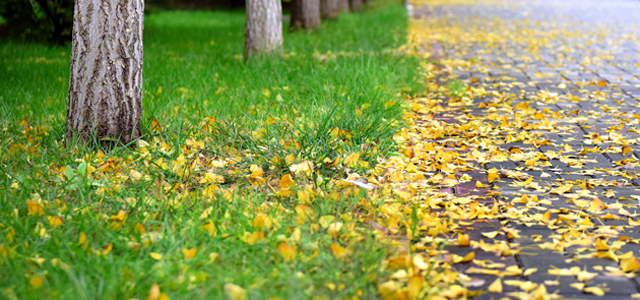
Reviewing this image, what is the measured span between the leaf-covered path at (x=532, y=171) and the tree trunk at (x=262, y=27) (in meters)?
2.20

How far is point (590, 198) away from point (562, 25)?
1185cm

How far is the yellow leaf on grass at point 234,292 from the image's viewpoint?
7.27 ft

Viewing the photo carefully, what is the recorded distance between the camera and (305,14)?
11508mm

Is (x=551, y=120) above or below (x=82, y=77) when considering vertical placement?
below

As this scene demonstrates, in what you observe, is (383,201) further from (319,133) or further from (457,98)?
(457,98)

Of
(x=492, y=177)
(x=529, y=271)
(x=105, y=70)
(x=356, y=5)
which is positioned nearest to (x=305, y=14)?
(x=356, y=5)

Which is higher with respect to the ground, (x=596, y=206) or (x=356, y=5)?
(x=356, y=5)

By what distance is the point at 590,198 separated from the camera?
11.0 ft

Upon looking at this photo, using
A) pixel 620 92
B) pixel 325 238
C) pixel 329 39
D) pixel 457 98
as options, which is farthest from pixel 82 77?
pixel 329 39

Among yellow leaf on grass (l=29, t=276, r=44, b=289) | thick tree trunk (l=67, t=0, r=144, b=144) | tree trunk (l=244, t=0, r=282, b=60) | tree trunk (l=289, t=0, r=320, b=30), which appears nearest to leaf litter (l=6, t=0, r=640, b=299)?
yellow leaf on grass (l=29, t=276, r=44, b=289)

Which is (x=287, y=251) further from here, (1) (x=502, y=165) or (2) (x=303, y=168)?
(1) (x=502, y=165)

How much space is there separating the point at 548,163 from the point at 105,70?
3.12 metres

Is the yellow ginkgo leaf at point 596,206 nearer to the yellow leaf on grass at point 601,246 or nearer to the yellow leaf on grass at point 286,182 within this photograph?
the yellow leaf on grass at point 601,246

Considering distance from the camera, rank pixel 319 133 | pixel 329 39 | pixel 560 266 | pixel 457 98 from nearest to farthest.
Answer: pixel 560 266
pixel 319 133
pixel 457 98
pixel 329 39
